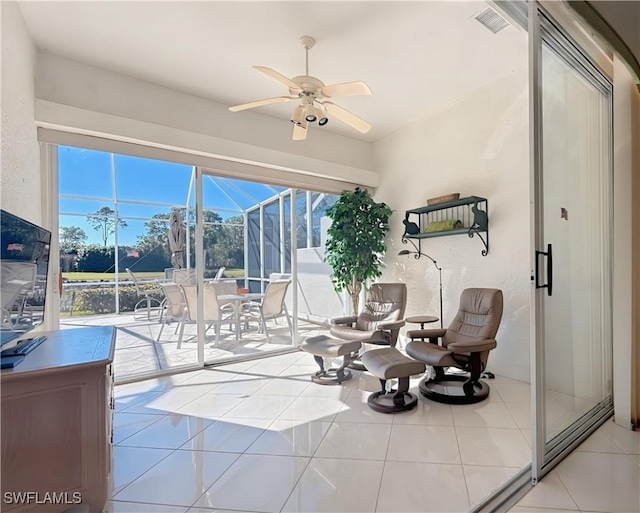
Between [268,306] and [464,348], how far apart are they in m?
2.69

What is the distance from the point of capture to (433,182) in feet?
14.0

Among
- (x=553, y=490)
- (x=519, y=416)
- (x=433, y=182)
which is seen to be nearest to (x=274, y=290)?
(x=433, y=182)

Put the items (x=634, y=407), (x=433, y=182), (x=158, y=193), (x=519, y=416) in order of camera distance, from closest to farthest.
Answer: (x=634, y=407) → (x=519, y=416) → (x=158, y=193) → (x=433, y=182)

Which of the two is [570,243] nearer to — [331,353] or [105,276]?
[331,353]

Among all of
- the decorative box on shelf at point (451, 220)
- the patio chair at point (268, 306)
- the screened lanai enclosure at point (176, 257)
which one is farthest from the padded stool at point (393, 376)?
the screened lanai enclosure at point (176, 257)

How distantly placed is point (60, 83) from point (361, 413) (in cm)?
395

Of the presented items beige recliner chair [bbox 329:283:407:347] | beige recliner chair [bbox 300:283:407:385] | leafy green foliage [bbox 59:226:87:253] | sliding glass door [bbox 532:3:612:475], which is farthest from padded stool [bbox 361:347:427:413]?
leafy green foliage [bbox 59:226:87:253]

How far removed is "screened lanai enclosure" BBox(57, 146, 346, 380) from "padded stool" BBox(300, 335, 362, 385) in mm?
1274

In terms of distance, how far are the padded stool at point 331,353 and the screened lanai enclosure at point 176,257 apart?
127cm

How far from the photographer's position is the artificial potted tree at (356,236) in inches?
183

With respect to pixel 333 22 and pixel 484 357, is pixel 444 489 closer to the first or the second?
pixel 484 357

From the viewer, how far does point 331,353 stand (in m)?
3.26

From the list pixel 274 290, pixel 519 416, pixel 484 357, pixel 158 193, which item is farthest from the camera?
pixel 274 290

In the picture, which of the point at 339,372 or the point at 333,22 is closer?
the point at 333,22
